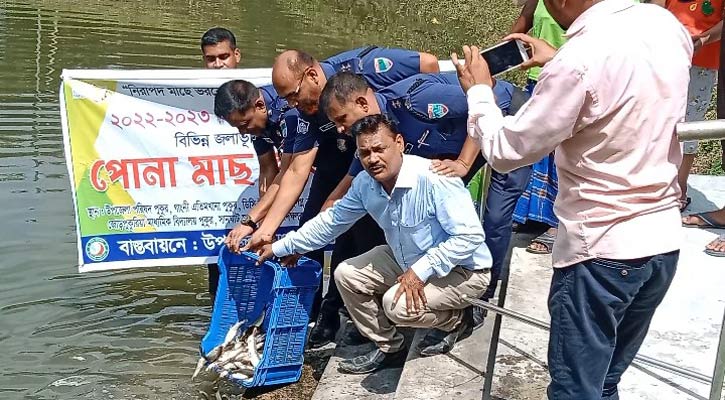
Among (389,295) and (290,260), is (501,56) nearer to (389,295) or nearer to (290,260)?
(389,295)

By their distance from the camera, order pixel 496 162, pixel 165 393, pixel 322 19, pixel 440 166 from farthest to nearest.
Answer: pixel 322 19, pixel 165 393, pixel 440 166, pixel 496 162

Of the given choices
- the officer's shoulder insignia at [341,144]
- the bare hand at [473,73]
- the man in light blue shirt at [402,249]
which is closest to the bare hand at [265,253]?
the man in light blue shirt at [402,249]

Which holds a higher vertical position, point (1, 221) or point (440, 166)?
point (440, 166)

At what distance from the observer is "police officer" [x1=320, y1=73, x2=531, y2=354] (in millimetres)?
4055

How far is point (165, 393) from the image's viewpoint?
481cm

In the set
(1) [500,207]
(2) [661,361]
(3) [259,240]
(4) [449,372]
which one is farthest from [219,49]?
(2) [661,361]

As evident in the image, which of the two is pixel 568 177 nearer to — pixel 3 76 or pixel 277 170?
pixel 277 170

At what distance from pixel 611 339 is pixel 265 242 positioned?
228cm

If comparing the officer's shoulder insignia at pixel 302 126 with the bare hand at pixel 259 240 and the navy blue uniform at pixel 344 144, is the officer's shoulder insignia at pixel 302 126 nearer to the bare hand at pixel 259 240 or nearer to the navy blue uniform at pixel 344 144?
the navy blue uniform at pixel 344 144

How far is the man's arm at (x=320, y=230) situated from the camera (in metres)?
4.22

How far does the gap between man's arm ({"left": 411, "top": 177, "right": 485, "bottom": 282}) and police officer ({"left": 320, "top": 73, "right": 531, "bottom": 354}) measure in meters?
0.13

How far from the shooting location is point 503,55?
3.05m

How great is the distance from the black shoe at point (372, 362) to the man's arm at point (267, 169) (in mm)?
1201

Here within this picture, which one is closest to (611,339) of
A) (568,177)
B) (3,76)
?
(568,177)
